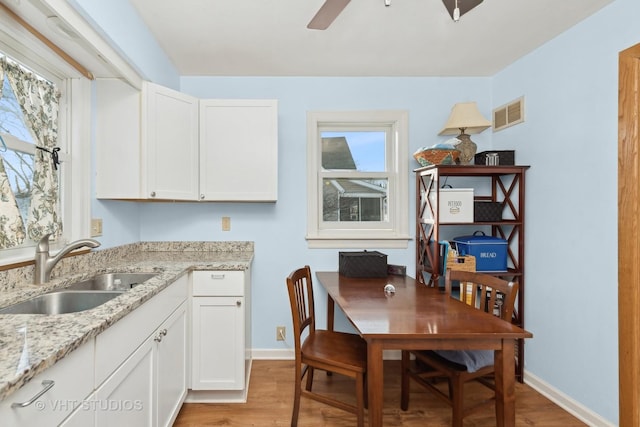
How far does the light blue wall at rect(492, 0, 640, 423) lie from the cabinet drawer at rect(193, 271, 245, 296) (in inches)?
84.7

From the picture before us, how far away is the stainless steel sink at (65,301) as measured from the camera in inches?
56.0

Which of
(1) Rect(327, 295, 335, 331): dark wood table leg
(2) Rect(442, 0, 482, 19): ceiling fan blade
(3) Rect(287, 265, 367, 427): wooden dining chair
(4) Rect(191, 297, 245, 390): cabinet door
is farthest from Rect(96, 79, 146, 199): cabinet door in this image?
(2) Rect(442, 0, 482, 19): ceiling fan blade

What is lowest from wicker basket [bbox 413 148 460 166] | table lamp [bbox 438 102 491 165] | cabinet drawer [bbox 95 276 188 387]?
cabinet drawer [bbox 95 276 188 387]

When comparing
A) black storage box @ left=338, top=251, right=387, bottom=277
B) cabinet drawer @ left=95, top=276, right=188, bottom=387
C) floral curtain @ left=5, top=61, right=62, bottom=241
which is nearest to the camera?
cabinet drawer @ left=95, top=276, right=188, bottom=387

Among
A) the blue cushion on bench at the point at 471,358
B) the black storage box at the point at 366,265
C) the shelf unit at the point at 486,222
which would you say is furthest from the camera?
the black storage box at the point at 366,265

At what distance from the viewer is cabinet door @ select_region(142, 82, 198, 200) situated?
6.95 feet

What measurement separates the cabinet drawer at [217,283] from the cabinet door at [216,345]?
39 millimetres

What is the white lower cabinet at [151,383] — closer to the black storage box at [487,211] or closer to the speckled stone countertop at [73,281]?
the speckled stone countertop at [73,281]

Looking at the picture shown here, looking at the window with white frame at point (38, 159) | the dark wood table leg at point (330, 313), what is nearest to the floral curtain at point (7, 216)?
the window with white frame at point (38, 159)

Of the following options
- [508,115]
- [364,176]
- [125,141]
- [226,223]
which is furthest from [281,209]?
[508,115]

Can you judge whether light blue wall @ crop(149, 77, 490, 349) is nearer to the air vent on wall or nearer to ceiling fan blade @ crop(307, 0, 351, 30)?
the air vent on wall

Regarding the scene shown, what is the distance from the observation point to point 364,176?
2.96 m

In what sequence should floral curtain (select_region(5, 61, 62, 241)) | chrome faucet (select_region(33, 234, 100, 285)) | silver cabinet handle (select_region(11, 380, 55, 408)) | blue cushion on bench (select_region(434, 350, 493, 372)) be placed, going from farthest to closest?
blue cushion on bench (select_region(434, 350, 493, 372)) → floral curtain (select_region(5, 61, 62, 241)) → chrome faucet (select_region(33, 234, 100, 285)) → silver cabinet handle (select_region(11, 380, 55, 408))

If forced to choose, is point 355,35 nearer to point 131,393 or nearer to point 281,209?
point 281,209
